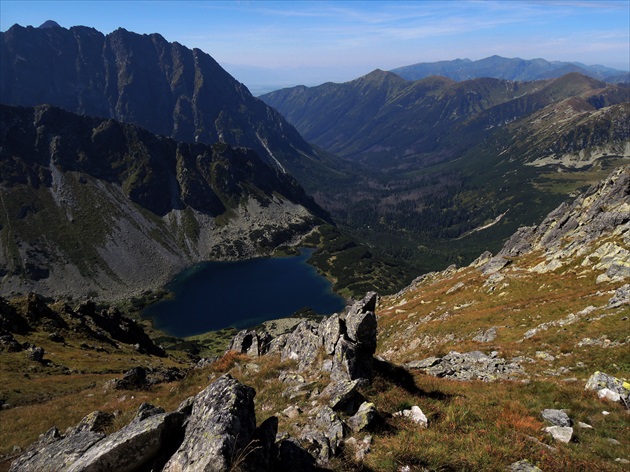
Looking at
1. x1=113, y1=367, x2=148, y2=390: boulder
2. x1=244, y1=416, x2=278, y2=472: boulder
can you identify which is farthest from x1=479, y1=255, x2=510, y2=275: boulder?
x1=244, y1=416, x2=278, y2=472: boulder

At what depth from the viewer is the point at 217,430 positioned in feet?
43.4

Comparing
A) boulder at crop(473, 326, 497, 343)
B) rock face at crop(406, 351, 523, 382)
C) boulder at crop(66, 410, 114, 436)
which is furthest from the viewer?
boulder at crop(473, 326, 497, 343)

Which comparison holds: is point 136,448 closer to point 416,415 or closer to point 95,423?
point 95,423

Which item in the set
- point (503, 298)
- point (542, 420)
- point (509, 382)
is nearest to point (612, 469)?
point (542, 420)

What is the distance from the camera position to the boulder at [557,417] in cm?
1923

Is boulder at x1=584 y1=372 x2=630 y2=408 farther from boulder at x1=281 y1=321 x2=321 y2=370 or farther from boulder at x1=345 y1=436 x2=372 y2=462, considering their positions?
boulder at x1=281 y1=321 x2=321 y2=370

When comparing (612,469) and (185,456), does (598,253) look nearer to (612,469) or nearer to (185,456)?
(612,469)

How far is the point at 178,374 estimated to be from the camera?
56219 millimetres

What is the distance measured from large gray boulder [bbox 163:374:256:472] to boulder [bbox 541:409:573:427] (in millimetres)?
15535

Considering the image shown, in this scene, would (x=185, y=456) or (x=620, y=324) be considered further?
(x=620, y=324)

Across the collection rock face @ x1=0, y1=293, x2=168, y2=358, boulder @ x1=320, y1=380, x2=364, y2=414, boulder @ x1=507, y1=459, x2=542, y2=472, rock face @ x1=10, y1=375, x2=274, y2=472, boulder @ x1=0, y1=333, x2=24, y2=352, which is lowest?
rock face @ x1=0, y1=293, x2=168, y2=358

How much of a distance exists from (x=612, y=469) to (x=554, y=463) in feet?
7.37

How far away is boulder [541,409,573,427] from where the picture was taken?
19234 millimetres

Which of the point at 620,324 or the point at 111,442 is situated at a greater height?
the point at 111,442
